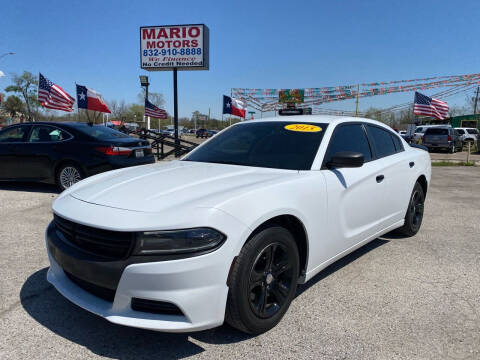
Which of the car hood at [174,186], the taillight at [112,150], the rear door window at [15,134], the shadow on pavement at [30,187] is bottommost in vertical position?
the shadow on pavement at [30,187]

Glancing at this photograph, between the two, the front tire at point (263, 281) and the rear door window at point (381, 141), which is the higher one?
the rear door window at point (381, 141)

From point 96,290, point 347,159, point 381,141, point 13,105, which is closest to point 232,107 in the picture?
point 381,141

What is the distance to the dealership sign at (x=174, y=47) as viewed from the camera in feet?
53.2

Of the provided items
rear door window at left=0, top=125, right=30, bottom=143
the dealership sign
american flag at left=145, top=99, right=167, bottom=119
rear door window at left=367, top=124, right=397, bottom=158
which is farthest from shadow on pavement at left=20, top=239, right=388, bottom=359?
american flag at left=145, top=99, right=167, bottom=119

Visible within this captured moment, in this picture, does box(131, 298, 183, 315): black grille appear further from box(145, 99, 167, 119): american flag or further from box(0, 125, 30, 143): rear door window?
box(145, 99, 167, 119): american flag

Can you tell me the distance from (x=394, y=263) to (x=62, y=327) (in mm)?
3156

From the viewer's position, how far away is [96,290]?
227cm

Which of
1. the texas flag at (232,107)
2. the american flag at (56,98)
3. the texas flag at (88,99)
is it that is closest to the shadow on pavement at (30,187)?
the texas flag at (88,99)

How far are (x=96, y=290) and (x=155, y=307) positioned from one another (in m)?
0.47

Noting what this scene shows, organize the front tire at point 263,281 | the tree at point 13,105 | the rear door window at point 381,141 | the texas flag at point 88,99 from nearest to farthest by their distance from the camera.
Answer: the front tire at point 263,281
the rear door window at point 381,141
the texas flag at point 88,99
the tree at point 13,105

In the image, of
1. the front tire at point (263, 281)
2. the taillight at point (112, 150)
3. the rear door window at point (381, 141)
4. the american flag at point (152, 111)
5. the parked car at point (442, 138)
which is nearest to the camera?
the front tire at point (263, 281)

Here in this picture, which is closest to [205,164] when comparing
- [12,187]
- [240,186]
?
[240,186]

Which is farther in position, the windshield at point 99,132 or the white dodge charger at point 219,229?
the windshield at point 99,132

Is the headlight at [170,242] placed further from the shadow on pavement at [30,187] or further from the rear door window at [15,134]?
the rear door window at [15,134]
